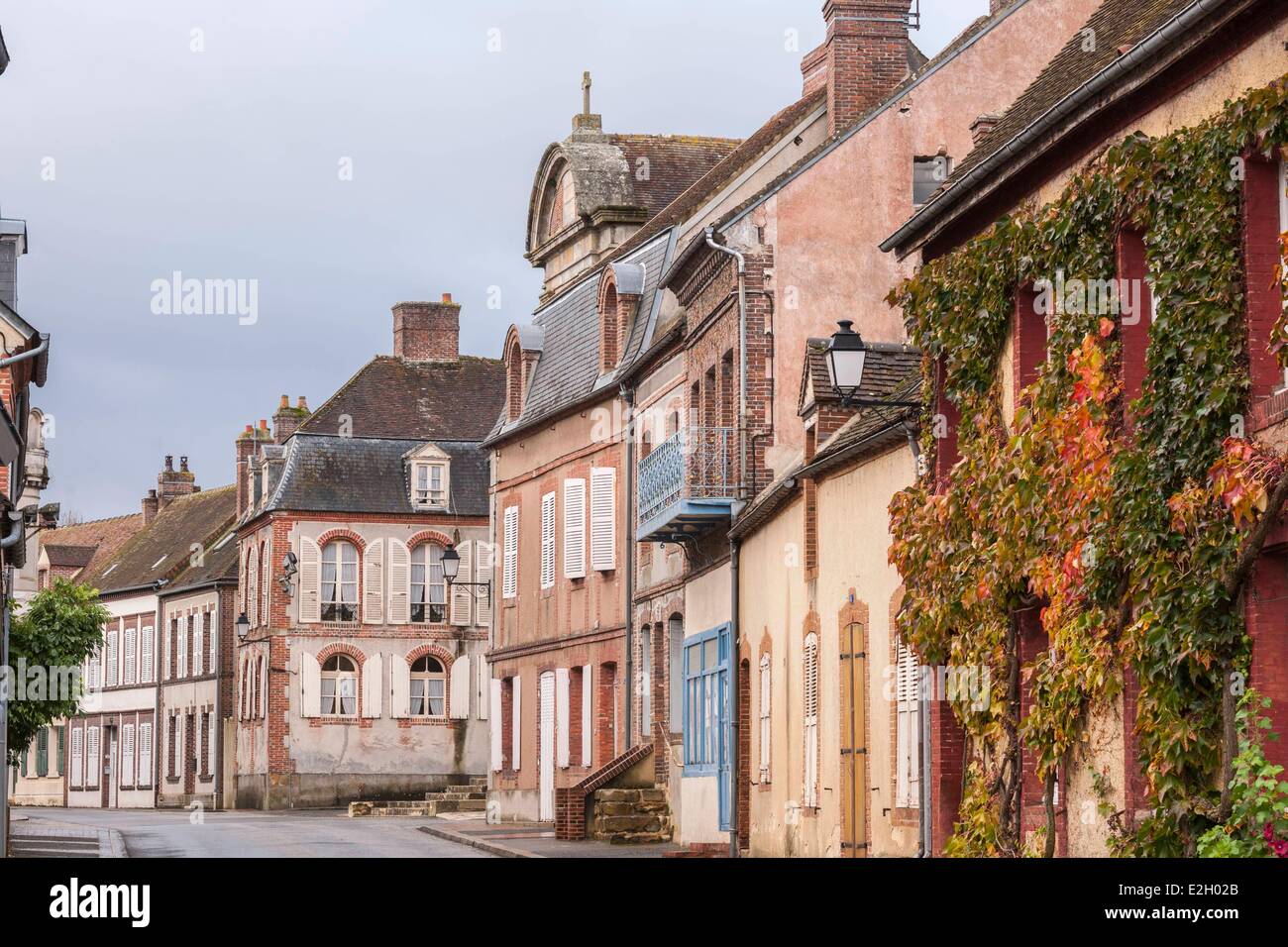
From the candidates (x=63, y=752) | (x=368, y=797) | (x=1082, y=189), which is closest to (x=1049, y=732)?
(x=1082, y=189)

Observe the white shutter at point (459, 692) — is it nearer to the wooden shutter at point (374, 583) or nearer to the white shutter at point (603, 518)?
the wooden shutter at point (374, 583)

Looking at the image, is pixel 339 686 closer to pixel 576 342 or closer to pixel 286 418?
pixel 286 418

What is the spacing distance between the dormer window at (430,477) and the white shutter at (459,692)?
13.7ft

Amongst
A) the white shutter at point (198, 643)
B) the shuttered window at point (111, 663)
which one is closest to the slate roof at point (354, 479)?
the white shutter at point (198, 643)

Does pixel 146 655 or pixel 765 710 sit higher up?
pixel 146 655

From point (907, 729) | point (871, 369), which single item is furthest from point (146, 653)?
point (907, 729)

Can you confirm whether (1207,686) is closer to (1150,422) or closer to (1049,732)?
(1150,422)

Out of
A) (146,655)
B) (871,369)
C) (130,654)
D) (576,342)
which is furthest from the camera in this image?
(130,654)

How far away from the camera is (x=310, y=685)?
51.3 metres

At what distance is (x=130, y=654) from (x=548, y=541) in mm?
31188

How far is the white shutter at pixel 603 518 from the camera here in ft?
113

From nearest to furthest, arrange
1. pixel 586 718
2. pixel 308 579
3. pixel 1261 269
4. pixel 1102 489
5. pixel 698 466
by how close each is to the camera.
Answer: pixel 1261 269
pixel 1102 489
pixel 698 466
pixel 586 718
pixel 308 579

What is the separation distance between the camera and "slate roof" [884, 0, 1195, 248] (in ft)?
44.8
